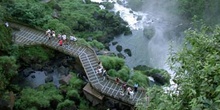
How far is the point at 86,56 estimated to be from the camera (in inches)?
1390

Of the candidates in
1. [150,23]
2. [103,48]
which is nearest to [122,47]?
[103,48]

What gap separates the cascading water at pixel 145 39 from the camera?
45656mm

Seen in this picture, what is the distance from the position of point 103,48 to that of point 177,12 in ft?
70.3

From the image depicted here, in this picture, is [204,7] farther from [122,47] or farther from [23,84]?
[23,84]

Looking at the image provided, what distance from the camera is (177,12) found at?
5781 centimetres

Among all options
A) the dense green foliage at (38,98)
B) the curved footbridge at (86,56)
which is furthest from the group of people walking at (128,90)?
the dense green foliage at (38,98)

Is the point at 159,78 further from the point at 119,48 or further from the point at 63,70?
the point at 63,70

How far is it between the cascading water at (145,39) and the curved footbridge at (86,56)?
10.4m

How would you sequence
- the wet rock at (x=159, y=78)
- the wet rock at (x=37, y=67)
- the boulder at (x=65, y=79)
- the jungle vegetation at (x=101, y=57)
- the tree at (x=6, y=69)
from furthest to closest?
the wet rock at (x=159, y=78), the wet rock at (x=37, y=67), the boulder at (x=65, y=79), the tree at (x=6, y=69), the jungle vegetation at (x=101, y=57)

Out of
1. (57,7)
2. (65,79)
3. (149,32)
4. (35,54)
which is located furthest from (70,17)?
(65,79)

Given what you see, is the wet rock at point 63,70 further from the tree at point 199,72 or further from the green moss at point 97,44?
the tree at point 199,72

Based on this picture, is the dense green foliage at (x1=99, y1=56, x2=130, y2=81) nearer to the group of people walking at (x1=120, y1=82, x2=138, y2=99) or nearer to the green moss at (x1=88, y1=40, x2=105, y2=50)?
the group of people walking at (x1=120, y1=82, x2=138, y2=99)

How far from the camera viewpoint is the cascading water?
4566 cm

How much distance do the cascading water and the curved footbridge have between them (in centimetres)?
1040
